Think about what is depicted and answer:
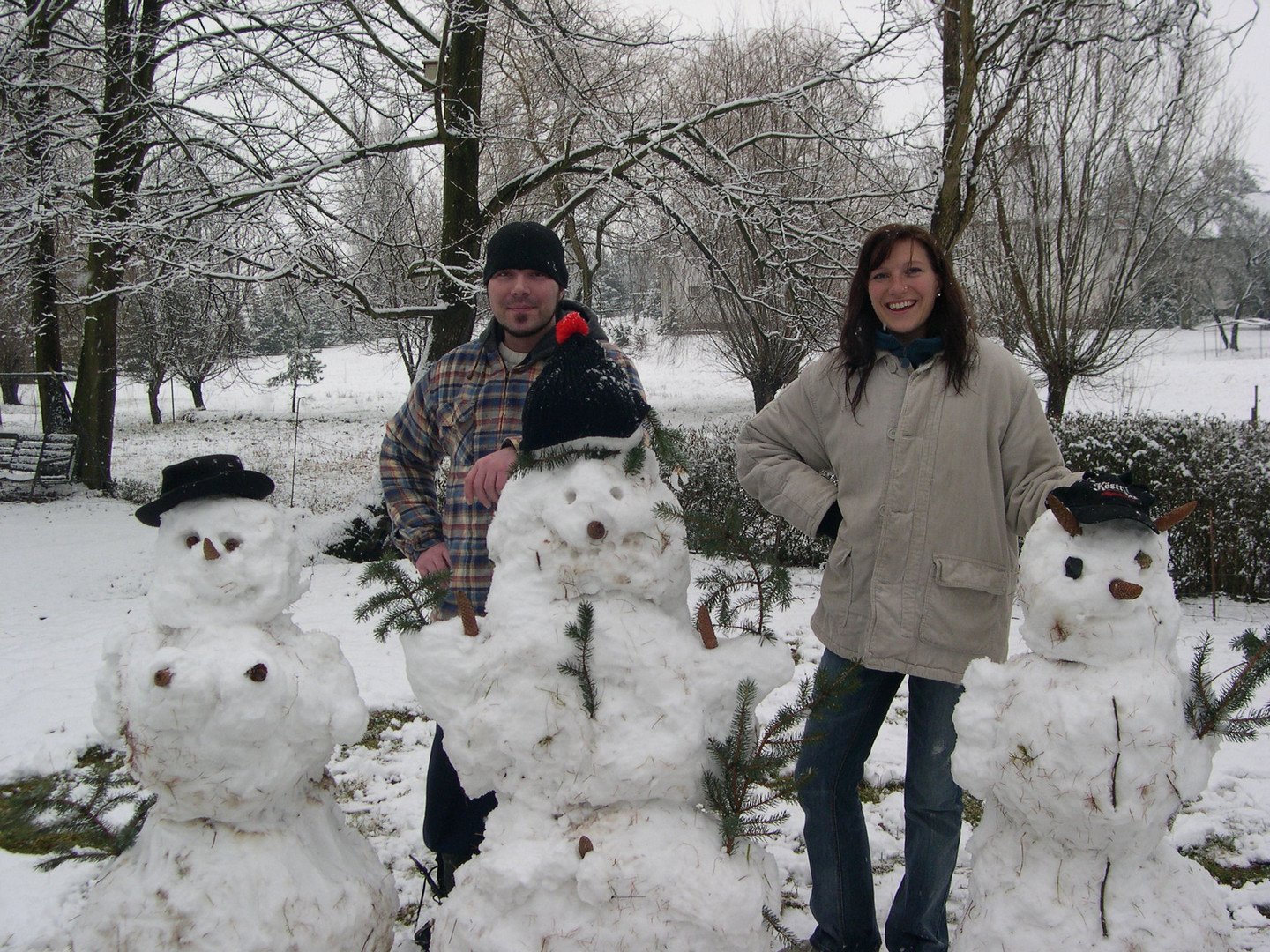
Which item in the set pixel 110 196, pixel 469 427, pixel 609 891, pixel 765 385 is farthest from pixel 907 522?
pixel 110 196

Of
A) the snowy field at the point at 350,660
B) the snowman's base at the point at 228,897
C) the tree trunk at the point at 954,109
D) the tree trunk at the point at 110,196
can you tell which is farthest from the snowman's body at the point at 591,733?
the tree trunk at the point at 110,196

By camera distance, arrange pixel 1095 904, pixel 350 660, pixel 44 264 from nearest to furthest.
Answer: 1. pixel 1095 904
2. pixel 350 660
3. pixel 44 264

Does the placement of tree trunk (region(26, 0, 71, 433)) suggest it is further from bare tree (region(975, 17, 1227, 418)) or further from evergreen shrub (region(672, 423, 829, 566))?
bare tree (region(975, 17, 1227, 418))

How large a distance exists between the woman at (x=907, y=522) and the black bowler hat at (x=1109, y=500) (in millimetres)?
275

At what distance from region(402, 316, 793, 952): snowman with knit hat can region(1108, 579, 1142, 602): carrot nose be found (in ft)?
2.18

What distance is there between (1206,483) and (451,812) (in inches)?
220

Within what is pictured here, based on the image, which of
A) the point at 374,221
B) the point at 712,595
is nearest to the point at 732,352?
the point at 374,221

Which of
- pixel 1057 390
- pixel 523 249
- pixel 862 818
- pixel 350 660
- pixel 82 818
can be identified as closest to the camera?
pixel 82 818

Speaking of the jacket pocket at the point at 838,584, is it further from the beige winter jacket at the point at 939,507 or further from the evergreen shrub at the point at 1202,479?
the evergreen shrub at the point at 1202,479

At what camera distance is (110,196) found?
8.56m

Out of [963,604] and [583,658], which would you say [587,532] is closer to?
[583,658]

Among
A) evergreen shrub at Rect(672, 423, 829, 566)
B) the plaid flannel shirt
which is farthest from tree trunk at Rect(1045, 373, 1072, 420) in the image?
the plaid flannel shirt

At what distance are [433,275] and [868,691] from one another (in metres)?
5.34

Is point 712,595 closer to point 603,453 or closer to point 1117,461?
point 603,453
